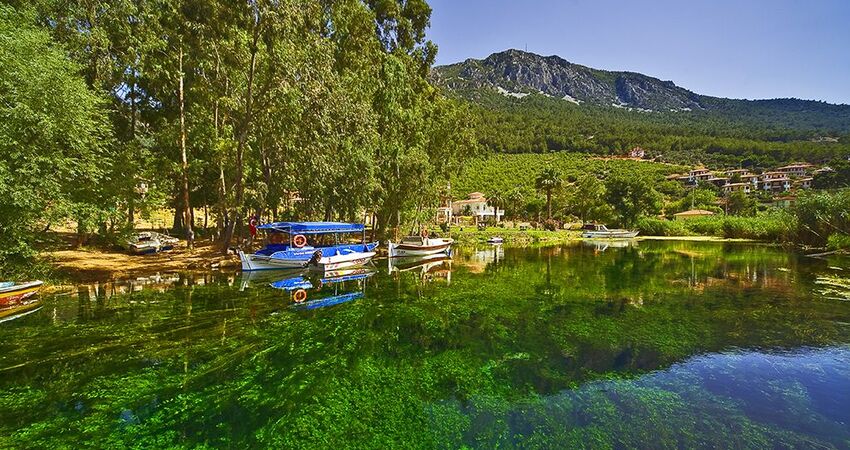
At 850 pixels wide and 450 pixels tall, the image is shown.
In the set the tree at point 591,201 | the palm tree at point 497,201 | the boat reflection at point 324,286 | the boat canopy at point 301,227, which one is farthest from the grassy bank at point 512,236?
the boat reflection at point 324,286

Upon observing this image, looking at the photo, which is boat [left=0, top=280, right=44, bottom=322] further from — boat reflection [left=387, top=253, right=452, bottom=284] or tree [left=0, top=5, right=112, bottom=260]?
boat reflection [left=387, top=253, right=452, bottom=284]

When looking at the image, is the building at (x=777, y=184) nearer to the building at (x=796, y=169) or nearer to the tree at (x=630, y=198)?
the building at (x=796, y=169)

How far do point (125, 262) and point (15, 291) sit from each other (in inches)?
398

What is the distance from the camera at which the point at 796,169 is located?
110 m

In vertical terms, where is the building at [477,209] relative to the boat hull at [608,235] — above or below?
above

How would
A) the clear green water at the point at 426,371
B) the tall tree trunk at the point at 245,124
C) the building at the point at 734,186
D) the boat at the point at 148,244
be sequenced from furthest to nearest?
the building at the point at 734,186 < the boat at the point at 148,244 < the tall tree trunk at the point at 245,124 < the clear green water at the point at 426,371

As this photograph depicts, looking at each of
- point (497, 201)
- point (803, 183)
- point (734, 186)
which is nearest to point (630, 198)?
point (497, 201)

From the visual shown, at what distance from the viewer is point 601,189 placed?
68.3 meters

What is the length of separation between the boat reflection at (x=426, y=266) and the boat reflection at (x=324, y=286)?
2.66m

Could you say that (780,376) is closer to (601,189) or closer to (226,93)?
(226,93)

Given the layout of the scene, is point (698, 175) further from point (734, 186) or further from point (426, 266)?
point (426, 266)

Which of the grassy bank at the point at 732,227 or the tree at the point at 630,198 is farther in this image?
the tree at the point at 630,198

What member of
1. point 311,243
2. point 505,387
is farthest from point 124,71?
point 505,387

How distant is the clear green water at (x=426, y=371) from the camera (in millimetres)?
6121
